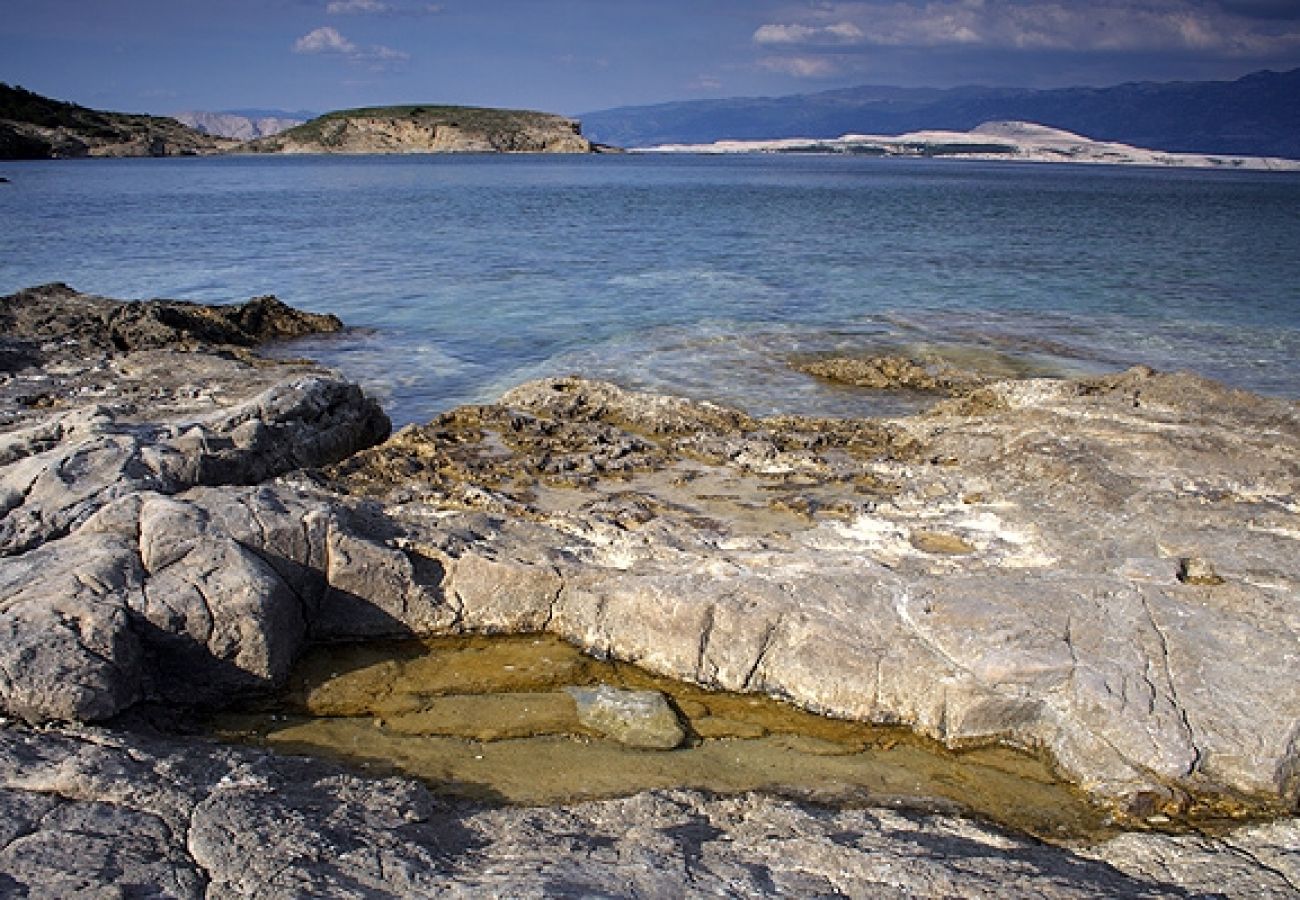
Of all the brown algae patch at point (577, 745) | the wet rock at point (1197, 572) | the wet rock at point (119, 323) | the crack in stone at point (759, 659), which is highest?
the wet rock at point (119, 323)

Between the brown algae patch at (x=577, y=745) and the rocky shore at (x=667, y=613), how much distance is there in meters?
0.20

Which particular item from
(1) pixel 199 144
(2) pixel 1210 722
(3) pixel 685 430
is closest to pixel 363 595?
(3) pixel 685 430

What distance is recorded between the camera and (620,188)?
71.8 m

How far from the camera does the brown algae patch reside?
530 cm

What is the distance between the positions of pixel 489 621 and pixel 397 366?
31.7 feet

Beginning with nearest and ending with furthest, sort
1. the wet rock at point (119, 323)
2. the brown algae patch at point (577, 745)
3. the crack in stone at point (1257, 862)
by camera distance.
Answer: the crack in stone at point (1257, 862) < the brown algae patch at point (577, 745) < the wet rock at point (119, 323)

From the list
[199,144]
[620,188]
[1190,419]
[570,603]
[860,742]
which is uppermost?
[199,144]

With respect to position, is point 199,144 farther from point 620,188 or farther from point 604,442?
point 604,442

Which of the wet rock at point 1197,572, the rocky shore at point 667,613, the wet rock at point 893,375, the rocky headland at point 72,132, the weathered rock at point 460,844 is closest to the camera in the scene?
the weathered rock at point 460,844

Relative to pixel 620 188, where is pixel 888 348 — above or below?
below

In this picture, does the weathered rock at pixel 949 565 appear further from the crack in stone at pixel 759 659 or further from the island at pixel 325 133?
the island at pixel 325 133

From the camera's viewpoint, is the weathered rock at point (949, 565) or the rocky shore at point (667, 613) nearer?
the rocky shore at point (667, 613)

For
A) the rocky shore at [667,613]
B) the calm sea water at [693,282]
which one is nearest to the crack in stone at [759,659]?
the rocky shore at [667,613]

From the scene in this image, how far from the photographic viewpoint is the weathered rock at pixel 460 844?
386cm
